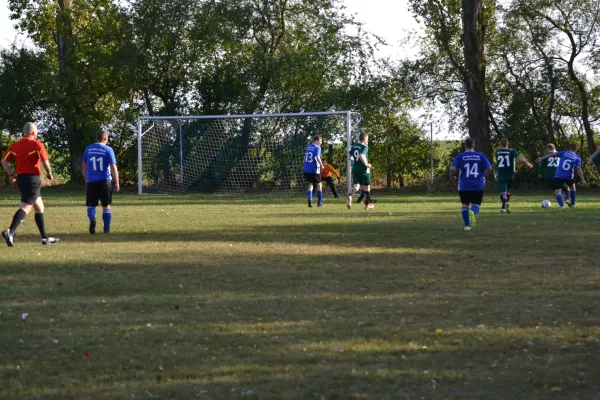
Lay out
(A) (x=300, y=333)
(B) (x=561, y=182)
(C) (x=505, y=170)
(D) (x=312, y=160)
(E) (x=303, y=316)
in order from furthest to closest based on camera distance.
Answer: (D) (x=312, y=160) < (B) (x=561, y=182) < (C) (x=505, y=170) < (E) (x=303, y=316) < (A) (x=300, y=333)

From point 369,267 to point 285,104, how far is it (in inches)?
1288

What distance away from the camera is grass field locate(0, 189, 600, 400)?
612cm

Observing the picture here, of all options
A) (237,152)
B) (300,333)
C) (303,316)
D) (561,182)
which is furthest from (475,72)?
(300,333)

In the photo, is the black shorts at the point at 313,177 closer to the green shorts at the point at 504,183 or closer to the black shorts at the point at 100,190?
the green shorts at the point at 504,183

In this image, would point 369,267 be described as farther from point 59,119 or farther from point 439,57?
point 59,119

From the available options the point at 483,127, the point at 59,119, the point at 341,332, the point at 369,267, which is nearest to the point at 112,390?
the point at 341,332

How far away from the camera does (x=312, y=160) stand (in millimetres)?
26078

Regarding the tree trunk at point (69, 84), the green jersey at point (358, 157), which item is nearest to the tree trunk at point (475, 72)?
the green jersey at point (358, 157)

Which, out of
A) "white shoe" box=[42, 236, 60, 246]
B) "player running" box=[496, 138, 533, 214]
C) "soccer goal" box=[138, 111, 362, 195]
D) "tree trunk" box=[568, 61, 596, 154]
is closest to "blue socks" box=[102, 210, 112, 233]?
"white shoe" box=[42, 236, 60, 246]

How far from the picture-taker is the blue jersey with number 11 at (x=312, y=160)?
2605cm

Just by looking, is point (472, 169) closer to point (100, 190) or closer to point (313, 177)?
Answer: point (100, 190)

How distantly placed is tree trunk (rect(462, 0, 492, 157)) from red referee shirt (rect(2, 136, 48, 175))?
27.3 meters

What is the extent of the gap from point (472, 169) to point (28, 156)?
762 cm

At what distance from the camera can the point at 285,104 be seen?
145 feet
